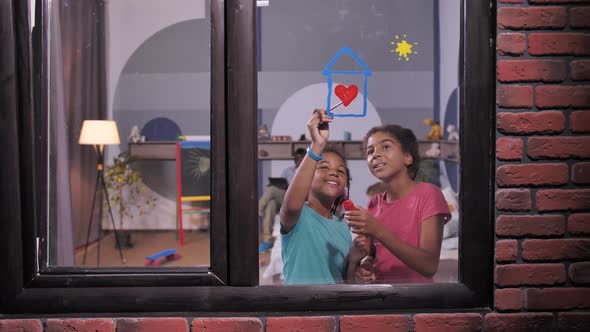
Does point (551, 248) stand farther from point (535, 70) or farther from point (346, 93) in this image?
point (346, 93)

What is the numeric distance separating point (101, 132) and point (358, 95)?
1567mm

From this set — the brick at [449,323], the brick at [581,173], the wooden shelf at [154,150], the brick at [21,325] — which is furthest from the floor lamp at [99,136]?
the brick at [581,173]

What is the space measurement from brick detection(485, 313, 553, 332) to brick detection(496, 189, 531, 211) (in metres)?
0.34

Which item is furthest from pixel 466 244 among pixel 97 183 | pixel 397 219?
pixel 97 183

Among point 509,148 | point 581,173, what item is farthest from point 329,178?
point 581,173

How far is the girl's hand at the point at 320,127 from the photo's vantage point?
1.66 metres

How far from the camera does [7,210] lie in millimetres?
1555

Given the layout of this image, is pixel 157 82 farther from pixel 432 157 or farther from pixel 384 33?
pixel 432 157

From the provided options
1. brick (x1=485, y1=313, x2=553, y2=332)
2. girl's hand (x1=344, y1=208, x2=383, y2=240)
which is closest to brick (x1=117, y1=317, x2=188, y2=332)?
girl's hand (x1=344, y1=208, x2=383, y2=240)

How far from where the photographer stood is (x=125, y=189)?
3.37 metres

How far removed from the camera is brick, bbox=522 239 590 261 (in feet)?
5.07

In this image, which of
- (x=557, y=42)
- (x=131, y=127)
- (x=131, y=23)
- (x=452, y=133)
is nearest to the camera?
(x=557, y=42)

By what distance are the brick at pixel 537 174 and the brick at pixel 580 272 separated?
26 cm

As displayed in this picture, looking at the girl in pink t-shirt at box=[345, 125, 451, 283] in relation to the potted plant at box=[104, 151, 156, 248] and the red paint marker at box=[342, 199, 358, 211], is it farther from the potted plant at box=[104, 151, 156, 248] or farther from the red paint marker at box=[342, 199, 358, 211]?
the potted plant at box=[104, 151, 156, 248]
